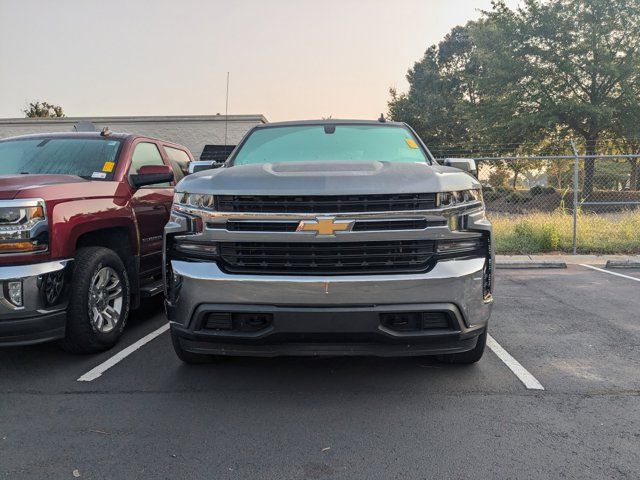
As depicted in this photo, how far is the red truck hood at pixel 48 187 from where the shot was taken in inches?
137

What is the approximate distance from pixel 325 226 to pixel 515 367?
2.02m

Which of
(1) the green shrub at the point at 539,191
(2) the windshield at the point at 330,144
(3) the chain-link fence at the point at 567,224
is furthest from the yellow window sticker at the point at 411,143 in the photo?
(1) the green shrub at the point at 539,191

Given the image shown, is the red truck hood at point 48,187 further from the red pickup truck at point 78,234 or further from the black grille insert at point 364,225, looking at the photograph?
the black grille insert at point 364,225

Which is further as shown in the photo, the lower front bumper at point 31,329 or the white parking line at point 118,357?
the white parking line at point 118,357

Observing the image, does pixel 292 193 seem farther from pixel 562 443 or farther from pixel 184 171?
pixel 184 171

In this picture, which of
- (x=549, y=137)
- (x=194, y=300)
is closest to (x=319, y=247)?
(x=194, y=300)

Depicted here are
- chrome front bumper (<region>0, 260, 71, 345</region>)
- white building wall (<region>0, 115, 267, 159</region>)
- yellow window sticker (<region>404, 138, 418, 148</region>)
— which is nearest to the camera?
chrome front bumper (<region>0, 260, 71, 345</region>)

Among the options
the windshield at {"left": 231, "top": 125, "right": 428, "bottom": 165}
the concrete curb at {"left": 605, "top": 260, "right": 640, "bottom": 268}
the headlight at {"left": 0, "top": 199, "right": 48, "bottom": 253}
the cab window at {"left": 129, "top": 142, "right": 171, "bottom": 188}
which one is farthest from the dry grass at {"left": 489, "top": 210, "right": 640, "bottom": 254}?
the headlight at {"left": 0, "top": 199, "right": 48, "bottom": 253}

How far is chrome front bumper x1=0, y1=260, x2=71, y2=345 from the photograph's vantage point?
3379 millimetres

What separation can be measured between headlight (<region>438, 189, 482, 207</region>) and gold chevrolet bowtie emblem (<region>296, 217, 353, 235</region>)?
1.96ft

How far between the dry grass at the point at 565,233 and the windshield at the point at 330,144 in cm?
664

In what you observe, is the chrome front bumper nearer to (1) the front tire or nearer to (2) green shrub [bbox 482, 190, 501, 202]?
(1) the front tire

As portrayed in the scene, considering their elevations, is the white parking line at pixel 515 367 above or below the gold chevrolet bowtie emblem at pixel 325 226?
below

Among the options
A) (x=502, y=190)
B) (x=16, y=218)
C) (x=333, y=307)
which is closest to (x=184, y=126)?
(x=502, y=190)
